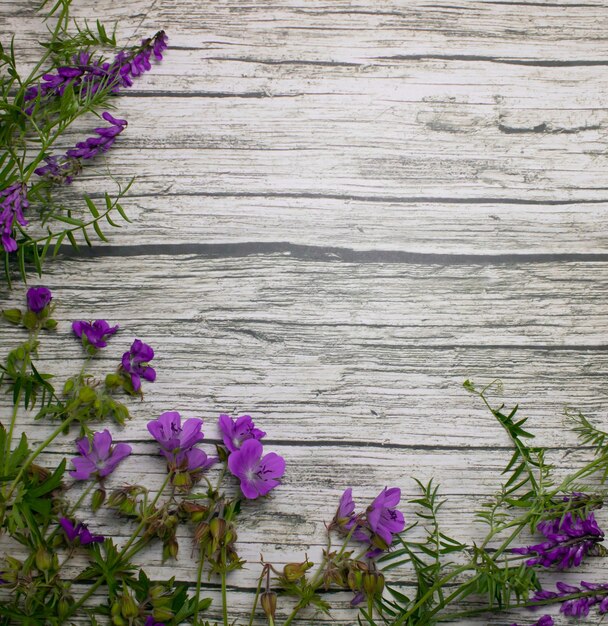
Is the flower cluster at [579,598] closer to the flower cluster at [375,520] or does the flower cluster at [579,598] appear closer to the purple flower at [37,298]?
the flower cluster at [375,520]

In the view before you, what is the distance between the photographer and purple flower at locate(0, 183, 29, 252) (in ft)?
3.40

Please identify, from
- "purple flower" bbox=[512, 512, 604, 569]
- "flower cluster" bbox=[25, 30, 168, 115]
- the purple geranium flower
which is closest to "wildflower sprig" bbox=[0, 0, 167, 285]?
"flower cluster" bbox=[25, 30, 168, 115]

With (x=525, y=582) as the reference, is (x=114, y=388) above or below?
above

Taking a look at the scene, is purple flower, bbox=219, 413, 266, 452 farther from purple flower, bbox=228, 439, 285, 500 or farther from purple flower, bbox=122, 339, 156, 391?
purple flower, bbox=122, 339, 156, 391

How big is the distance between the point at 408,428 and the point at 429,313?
21cm

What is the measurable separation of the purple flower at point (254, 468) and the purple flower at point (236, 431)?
2 centimetres

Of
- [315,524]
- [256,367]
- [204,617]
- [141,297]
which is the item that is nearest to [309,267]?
[256,367]

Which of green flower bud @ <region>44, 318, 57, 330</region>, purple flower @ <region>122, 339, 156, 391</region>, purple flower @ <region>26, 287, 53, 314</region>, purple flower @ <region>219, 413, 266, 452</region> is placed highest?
purple flower @ <region>26, 287, 53, 314</region>

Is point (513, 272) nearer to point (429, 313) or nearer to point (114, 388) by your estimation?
point (429, 313)

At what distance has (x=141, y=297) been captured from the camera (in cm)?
115

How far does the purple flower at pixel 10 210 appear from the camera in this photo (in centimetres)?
104

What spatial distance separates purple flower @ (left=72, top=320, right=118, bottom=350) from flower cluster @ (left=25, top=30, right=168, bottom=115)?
422 mm

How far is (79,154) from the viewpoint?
121 centimetres

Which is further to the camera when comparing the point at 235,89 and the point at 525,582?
the point at 235,89
